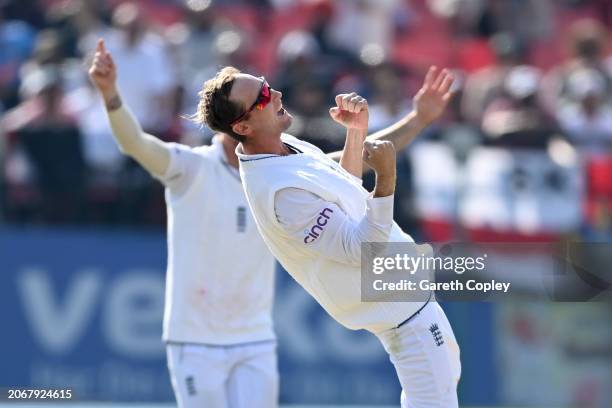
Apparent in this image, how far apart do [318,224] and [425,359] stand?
87cm

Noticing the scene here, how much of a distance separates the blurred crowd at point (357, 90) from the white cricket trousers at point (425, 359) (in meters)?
5.63

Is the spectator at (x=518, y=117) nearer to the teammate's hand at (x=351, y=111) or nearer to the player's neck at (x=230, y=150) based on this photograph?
the player's neck at (x=230, y=150)

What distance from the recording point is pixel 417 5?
16906 millimetres

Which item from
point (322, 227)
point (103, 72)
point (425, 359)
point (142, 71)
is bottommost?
point (425, 359)

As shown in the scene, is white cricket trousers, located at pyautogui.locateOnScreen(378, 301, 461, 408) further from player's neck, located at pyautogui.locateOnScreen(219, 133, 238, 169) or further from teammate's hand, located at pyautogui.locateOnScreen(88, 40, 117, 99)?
teammate's hand, located at pyautogui.locateOnScreen(88, 40, 117, 99)

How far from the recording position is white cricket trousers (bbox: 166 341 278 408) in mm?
7469

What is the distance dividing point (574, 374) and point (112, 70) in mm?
6002

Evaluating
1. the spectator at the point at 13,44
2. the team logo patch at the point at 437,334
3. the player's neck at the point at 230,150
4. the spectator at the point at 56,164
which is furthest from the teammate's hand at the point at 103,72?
the spectator at the point at 13,44

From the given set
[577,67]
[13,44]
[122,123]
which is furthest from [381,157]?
[13,44]

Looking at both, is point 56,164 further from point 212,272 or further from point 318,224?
point 318,224

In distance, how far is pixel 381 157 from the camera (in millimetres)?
5715

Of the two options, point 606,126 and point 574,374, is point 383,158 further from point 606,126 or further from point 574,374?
point 606,126

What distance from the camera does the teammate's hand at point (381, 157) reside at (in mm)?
5715

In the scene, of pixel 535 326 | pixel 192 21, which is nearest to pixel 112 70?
pixel 535 326
